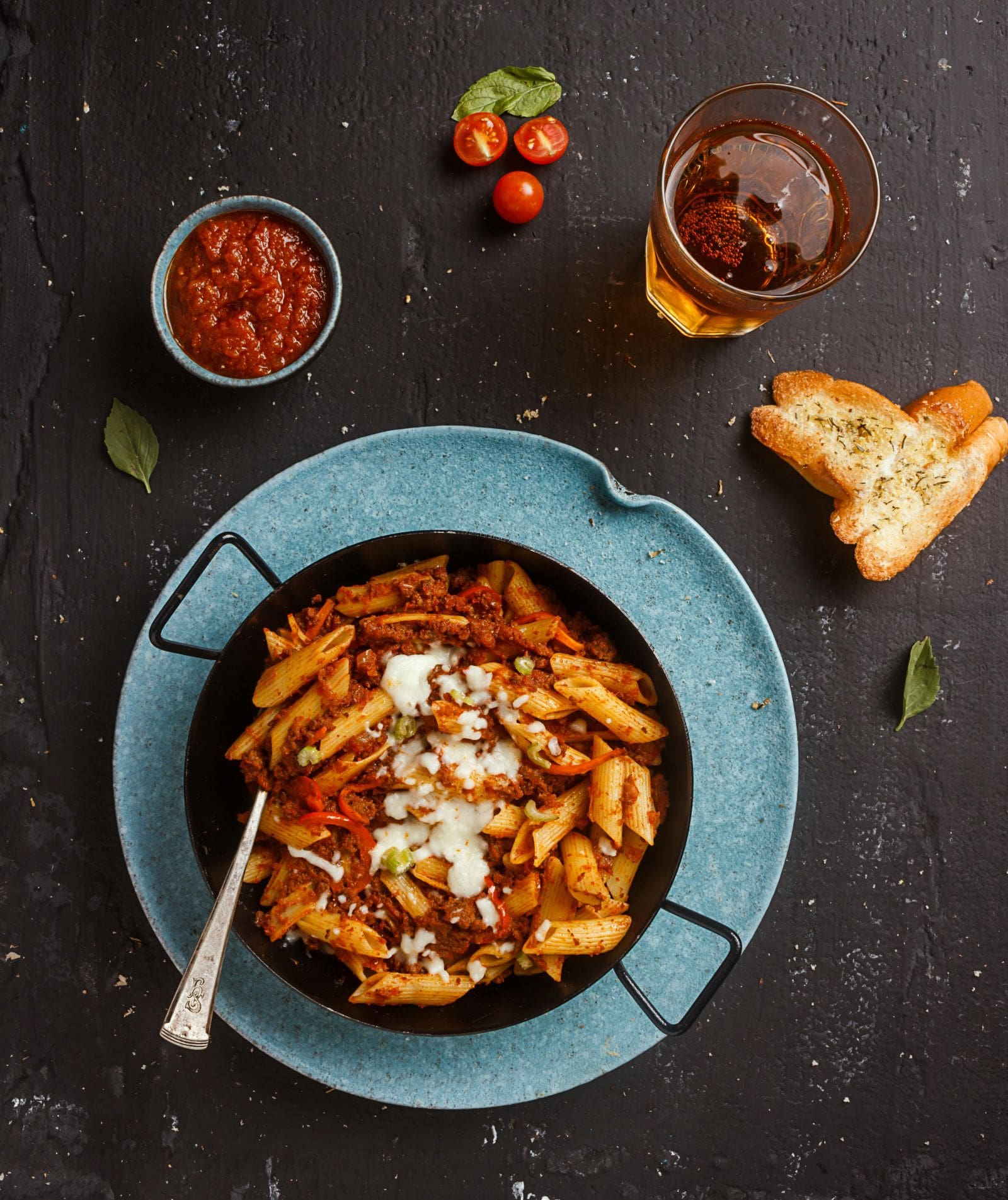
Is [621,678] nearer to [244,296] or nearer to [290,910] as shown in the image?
[290,910]

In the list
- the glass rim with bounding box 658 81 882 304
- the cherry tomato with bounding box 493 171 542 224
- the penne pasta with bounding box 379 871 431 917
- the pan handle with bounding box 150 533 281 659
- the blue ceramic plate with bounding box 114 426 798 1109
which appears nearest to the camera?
the penne pasta with bounding box 379 871 431 917

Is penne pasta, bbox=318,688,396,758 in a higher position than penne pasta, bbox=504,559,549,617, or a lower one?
lower

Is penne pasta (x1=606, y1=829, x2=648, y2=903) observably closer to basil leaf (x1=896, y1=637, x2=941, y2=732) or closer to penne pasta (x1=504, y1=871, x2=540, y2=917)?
penne pasta (x1=504, y1=871, x2=540, y2=917)

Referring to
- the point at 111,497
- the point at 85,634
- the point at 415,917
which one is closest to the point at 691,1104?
the point at 415,917

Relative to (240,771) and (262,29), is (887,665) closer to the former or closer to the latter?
(240,771)

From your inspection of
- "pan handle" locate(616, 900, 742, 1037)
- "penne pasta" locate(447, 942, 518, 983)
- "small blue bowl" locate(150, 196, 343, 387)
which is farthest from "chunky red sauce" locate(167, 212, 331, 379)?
"pan handle" locate(616, 900, 742, 1037)

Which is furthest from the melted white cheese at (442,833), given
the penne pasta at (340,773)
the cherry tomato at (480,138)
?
the cherry tomato at (480,138)

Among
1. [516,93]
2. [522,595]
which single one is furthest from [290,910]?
[516,93]
